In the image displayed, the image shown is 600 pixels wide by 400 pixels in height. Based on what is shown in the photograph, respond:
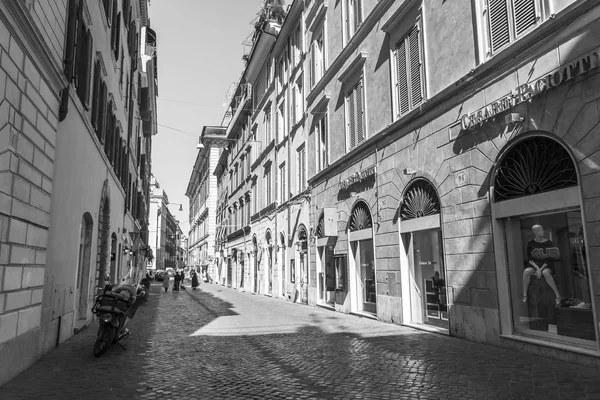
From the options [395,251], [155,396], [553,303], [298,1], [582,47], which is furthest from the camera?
[298,1]

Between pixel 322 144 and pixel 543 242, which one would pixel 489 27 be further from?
pixel 322 144

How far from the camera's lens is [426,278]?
11648 mm

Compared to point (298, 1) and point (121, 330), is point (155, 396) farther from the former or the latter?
point (298, 1)

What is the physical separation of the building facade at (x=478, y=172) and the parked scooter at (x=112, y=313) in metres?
6.37

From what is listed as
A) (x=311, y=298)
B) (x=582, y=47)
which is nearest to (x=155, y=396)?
(x=582, y=47)

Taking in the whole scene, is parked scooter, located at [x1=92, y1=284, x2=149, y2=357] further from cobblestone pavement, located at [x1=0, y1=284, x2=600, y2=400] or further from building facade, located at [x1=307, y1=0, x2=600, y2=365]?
building facade, located at [x1=307, y1=0, x2=600, y2=365]

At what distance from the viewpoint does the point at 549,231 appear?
314 inches

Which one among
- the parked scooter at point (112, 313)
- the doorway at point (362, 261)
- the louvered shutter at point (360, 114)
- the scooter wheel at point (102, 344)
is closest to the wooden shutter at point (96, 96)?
the parked scooter at point (112, 313)

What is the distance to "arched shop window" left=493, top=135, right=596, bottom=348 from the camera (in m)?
7.39

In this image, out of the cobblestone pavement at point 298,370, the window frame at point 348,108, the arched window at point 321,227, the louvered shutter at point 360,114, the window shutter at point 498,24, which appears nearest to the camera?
the cobblestone pavement at point 298,370

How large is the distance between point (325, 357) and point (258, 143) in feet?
85.1

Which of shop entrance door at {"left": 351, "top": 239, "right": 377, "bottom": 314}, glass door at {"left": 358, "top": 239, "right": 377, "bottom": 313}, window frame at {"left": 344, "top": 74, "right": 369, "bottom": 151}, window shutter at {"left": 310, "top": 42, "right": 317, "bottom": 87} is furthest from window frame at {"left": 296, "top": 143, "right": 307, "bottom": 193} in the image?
glass door at {"left": 358, "top": 239, "right": 377, "bottom": 313}

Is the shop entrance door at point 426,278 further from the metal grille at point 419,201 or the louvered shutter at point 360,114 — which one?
the louvered shutter at point 360,114

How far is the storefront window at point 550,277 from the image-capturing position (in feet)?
24.1
